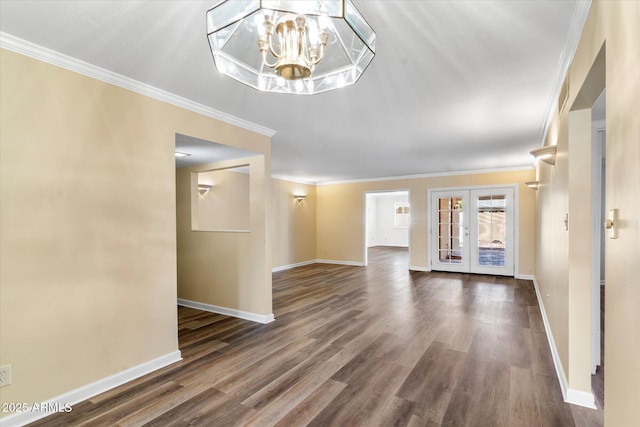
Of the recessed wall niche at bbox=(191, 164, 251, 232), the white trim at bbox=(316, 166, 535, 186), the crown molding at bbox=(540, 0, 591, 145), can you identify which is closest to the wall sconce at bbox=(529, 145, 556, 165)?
the crown molding at bbox=(540, 0, 591, 145)

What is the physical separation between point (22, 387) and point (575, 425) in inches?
140

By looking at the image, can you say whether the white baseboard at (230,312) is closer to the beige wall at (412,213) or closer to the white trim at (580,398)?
the white trim at (580,398)

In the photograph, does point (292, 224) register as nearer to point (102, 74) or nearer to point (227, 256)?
point (227, 256)

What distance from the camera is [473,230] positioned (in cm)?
694

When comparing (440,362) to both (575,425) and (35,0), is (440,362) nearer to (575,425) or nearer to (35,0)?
(575,425)

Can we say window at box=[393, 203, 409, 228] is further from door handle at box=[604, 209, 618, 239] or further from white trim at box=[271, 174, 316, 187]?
door handle at box=[604, 209, 618, 239]

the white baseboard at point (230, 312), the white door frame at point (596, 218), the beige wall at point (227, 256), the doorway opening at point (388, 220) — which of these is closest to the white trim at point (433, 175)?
the white door frame at point (596, 218)

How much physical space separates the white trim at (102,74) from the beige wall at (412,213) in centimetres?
539

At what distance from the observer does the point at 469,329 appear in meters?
3.55

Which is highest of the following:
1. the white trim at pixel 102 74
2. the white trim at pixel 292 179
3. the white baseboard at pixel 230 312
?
the white trim at pixel 102 74

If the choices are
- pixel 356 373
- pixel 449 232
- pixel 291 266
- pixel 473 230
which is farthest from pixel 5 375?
pixel 473 230

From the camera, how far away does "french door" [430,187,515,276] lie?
6.65 metres

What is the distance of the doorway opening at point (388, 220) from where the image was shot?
13367 millimetres

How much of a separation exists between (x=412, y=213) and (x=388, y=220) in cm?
632
